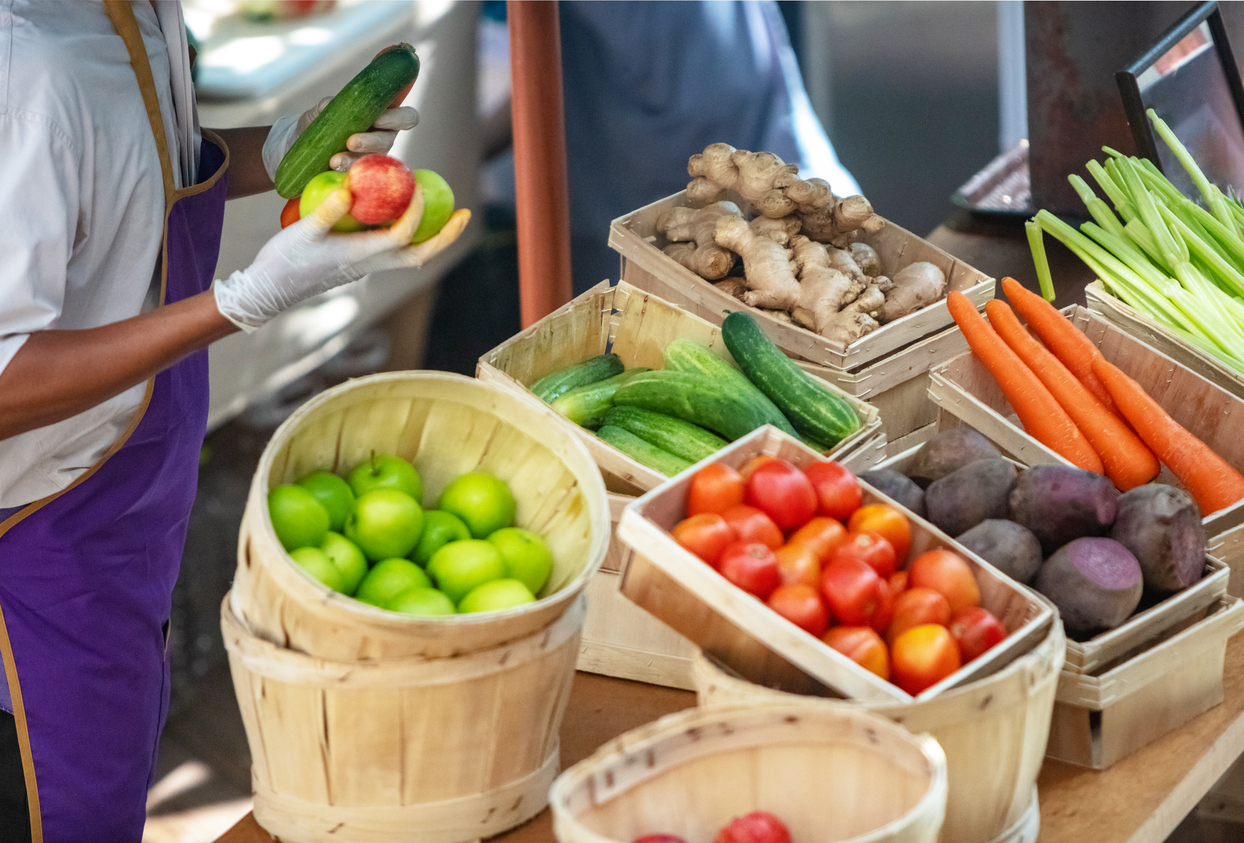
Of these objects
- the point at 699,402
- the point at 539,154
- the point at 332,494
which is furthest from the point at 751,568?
the point at 539,154

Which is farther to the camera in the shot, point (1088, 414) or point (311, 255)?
point (1088, 414)

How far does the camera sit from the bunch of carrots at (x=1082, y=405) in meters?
1.83

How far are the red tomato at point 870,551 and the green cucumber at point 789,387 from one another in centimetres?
50

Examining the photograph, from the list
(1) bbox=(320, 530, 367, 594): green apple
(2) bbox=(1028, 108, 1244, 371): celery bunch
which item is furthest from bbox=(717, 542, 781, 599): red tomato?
(2) bbox=(1028, 108, 1244, 371): celery bunch

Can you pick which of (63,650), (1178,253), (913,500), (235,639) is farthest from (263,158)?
(1178,253)

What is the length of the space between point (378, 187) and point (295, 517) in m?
0.48

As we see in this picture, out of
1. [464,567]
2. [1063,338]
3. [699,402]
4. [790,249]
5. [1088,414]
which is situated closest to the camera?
[464,567]

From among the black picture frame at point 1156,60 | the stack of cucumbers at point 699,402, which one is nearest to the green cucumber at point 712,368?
the stack of cucumbers at point 699,402

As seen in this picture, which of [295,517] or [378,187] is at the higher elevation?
[378,187]

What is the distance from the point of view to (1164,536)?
1.45 m

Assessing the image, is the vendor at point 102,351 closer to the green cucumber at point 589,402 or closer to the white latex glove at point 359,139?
the white latex glove at point 359,139

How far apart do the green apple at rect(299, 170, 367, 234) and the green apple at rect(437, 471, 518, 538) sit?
1.32 ft

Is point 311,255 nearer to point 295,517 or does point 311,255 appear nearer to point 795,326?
point 295,517

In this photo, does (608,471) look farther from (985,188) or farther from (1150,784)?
(985,188)
